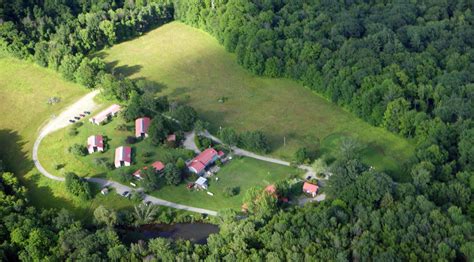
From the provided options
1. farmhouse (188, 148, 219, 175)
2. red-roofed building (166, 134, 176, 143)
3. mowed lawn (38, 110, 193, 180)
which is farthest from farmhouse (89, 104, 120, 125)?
farmhouse (188, 148, 219, 175)

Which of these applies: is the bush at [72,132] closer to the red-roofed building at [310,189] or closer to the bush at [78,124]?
the bush at [78,124]

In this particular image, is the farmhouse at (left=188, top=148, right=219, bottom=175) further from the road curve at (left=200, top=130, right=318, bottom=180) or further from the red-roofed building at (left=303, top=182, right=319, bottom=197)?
the red-roofed building at (left=303, top=182, right=319, bottom=197)

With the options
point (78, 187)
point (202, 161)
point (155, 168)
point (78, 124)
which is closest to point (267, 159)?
point (202, 161)

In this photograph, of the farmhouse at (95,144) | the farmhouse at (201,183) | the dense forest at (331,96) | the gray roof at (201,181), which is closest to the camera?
the dense forest at (331,96)

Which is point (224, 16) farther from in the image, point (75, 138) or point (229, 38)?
point (75, 138)

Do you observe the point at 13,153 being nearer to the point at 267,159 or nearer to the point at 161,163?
the point at 161,163

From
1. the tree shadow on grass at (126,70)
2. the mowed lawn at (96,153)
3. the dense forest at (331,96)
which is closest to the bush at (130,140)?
the mowed lawn at (96,153)
